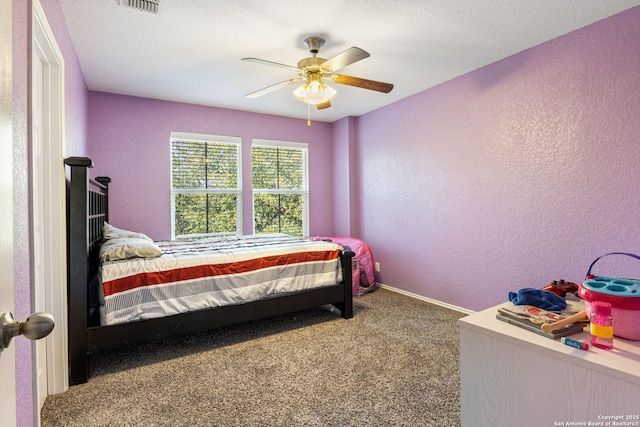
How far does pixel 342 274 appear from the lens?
325 centimetres

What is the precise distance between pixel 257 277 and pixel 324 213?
2491 mm

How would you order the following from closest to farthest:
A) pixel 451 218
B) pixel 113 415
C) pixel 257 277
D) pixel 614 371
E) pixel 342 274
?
pixel 614 371
pixel 113 415
pixel 257 277
pixel 342 274
pixel 451 218

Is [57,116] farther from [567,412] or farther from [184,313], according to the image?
[567,412]

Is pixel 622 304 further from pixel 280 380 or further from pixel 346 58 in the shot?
pixel 346 58

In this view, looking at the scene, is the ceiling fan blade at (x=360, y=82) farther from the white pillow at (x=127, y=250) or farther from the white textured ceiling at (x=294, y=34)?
the white pillow at (x=127, y=250)

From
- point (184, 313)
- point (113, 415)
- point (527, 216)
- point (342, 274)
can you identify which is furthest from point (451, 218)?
point (113, 415)

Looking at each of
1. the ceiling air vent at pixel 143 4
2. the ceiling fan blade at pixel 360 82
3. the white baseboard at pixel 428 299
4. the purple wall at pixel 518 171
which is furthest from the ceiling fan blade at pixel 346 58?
the white baseboard at pixel 428 299

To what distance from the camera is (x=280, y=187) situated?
4.83 metres

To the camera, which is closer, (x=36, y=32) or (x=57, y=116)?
(x=36, y=32)

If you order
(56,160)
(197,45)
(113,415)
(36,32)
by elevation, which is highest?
(197,45)

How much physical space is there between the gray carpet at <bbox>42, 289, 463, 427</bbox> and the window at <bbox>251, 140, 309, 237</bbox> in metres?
1.95

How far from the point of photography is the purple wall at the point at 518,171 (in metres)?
2.28

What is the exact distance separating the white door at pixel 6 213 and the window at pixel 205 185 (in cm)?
358

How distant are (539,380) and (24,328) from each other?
127cm
